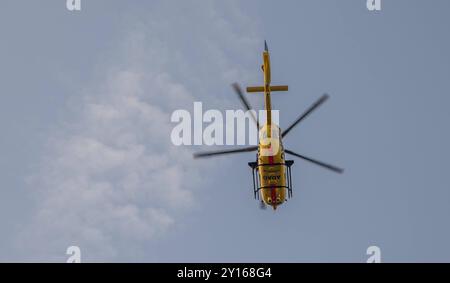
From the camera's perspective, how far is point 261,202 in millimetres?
75562
